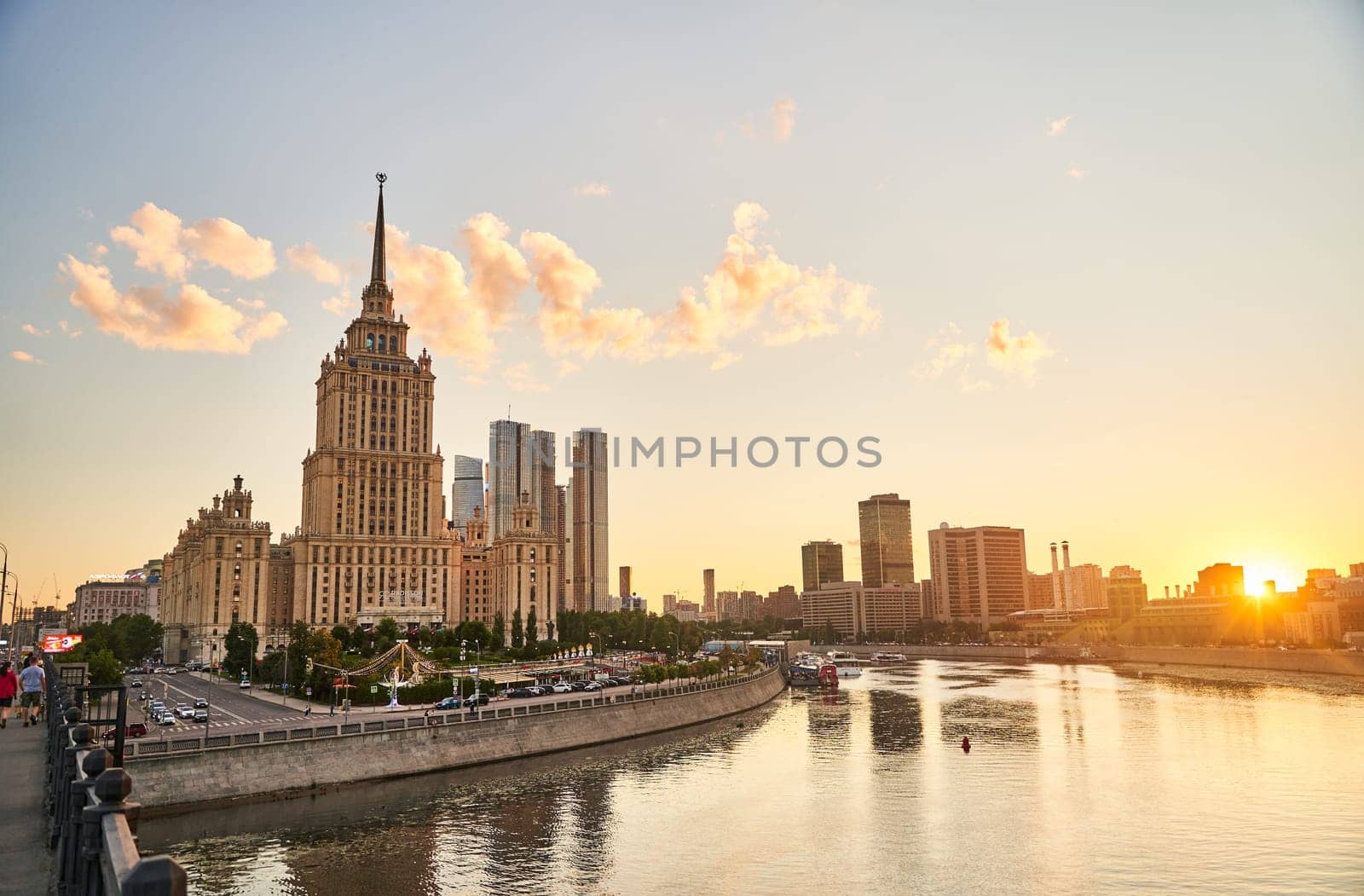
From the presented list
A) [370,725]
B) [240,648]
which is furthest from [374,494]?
[370,725]

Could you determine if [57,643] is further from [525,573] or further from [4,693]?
[525,573]

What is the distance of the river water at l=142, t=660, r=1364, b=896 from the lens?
4181cm

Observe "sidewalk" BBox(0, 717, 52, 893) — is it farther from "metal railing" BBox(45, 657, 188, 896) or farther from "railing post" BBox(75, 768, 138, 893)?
"railing post" BBox(75, 768, 138, 893)

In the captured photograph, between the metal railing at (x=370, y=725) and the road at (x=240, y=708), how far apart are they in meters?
1.65

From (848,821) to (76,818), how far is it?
48689 millimetres

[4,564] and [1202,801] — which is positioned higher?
[4,564]

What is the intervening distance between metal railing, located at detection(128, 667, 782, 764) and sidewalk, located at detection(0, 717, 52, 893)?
27.7 m

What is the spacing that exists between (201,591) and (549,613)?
6420 cm

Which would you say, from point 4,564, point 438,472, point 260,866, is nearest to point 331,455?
point 438,472

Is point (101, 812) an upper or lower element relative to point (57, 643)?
upper

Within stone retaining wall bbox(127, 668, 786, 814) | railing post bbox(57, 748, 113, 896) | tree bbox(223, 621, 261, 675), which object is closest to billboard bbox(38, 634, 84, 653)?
tree bbox(223, 621, 261, 675)

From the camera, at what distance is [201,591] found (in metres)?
162

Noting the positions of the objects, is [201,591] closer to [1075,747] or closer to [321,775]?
[321,775]

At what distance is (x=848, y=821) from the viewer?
52.6 m
